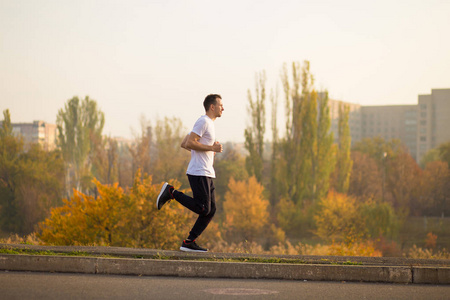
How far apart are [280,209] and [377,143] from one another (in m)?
38.5

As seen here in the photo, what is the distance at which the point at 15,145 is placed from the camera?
5000cm

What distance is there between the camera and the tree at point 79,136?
198 feet

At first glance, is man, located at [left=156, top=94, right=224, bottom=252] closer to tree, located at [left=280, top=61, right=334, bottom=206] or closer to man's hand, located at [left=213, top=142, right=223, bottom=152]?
man's hand, located at [left=213, top=142, right=223, bottom=152]

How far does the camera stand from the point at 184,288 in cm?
505

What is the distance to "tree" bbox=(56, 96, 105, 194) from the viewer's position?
60.4 m

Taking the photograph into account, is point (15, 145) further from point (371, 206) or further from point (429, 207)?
point (429, 207)

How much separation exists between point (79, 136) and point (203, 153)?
2423 inches

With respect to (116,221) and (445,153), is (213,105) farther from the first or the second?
(445,153)

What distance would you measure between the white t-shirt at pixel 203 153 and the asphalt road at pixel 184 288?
63.5 inches

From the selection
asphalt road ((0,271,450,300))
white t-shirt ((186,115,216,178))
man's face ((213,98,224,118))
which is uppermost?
man's face ((213,98,224,118))

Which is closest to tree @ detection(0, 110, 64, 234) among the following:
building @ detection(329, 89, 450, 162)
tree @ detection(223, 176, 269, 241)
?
tree @ detection(223, 176, 269, 241)

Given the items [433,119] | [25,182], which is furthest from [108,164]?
[433,119]

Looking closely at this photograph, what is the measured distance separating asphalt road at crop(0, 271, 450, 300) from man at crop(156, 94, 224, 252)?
137 cm

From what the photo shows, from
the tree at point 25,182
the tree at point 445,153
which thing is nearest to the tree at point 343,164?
the tree at point 445,153
